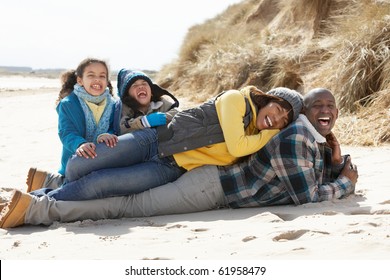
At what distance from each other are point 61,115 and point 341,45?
603cm

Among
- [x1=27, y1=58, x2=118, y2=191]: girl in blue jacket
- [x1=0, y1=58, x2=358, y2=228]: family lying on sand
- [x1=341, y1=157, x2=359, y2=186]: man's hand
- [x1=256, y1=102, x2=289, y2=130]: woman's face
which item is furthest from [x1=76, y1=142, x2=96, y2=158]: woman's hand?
[x1=341, y1=157, x2=359, y2=186]: man's hand

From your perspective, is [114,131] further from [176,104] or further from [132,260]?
[132,260]

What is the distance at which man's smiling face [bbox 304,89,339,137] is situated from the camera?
4.76 m

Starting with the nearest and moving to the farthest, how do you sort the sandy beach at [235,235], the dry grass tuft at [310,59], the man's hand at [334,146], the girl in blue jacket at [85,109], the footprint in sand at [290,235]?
the sandy beach at [235,235]
the footprint in sand at [290,235]
the man's hand at [334,146]
the girl in blue jacket at [85,109]
the dry grass tuft at [310,59]

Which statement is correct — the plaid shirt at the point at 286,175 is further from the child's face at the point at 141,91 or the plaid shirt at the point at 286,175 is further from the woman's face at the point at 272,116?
the child's face at the point at 141,91

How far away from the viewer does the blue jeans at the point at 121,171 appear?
4.68 meters

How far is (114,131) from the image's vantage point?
17.8 ft

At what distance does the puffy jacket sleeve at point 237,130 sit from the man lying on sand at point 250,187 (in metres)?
0.09

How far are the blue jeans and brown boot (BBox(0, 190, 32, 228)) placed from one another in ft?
0.98

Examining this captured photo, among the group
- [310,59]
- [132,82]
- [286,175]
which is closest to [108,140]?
[132,82]

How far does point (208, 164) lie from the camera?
4867 mm

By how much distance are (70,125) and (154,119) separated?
Answer: 0.70 metres

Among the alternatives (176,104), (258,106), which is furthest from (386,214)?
(176,104)

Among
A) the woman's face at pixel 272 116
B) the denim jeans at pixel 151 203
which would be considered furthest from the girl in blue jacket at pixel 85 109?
the woman's face at pixel 272 116
